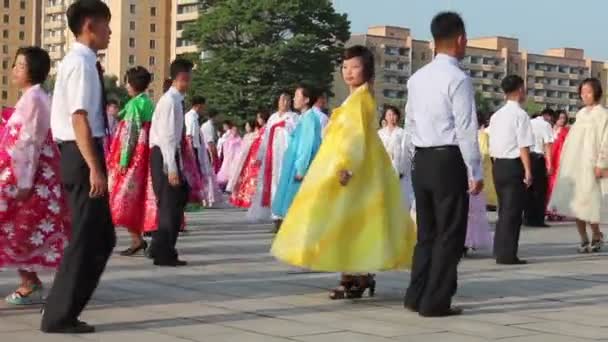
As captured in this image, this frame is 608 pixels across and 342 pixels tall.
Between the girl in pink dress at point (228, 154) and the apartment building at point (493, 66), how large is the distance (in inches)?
3545

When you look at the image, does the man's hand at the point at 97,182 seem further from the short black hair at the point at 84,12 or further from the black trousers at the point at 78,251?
the short black hair at the point at 84,12

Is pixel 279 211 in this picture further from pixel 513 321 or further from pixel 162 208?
pixel 513 321

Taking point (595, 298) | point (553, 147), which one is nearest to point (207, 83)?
point (553, 147)

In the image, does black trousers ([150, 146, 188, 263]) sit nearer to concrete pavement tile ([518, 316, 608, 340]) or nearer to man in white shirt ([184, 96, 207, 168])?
man in white shirt ([184, 96, 207, 168])

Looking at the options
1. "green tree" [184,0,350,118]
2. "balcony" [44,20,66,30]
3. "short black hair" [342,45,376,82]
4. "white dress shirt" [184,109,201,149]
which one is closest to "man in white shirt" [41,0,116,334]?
"short black hair" [342,45,376,82]

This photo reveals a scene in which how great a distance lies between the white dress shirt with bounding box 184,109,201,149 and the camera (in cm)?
1436

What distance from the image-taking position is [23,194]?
740 cm

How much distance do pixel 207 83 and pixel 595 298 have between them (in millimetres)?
54827

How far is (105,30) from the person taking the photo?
6.61 m

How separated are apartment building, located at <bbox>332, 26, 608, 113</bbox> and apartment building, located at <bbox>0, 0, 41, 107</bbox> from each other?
139 ft

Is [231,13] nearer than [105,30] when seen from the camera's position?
No

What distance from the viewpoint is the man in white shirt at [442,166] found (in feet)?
24.3

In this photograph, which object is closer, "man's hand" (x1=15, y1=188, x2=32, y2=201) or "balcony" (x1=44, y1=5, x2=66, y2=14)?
"man's hand" (x1=15, y1=188, x2=32, y2=201)

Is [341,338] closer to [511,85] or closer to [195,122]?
[511,85]
